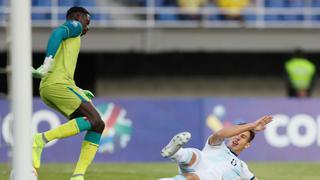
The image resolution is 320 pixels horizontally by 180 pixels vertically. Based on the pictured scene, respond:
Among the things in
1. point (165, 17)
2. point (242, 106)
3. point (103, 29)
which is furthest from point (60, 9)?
point (242, 106)

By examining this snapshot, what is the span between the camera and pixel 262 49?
83.4 feet

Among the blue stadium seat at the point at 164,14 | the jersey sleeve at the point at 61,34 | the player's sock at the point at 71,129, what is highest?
the jersey sleeve at the point at 61,34

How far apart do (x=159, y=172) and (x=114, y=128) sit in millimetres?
4282

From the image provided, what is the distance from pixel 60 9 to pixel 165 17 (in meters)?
2.87

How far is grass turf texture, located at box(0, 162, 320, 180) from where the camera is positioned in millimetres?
12781

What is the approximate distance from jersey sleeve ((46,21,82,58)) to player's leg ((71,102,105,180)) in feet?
2.43

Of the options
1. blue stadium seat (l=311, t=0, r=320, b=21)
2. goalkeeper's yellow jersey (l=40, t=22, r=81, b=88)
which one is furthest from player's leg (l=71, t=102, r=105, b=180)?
blue stadium seat (l=311, t=0, r=320, b=21)

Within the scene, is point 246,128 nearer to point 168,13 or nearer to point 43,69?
point 43,69

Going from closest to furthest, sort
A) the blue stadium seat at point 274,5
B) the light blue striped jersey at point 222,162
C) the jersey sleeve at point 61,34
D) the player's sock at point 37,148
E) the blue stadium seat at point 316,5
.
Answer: the light blue striped jersey at point 222,162, the jersey sleeve at point 61,34, the player's sock at point 37,148, the blue stadium seat at point 274,5, the blue stadium seat at point 316,5

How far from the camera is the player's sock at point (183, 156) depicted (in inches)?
363

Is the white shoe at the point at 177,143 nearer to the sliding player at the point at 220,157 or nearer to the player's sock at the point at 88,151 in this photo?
the sliding player at the point at 220,157

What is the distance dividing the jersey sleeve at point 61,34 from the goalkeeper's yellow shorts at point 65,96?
0.47m

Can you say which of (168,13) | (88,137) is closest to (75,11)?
(88,137)

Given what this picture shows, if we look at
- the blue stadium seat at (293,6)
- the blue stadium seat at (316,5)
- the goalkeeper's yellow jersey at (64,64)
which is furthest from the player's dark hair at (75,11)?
the blue stadium seat at (316,5)
